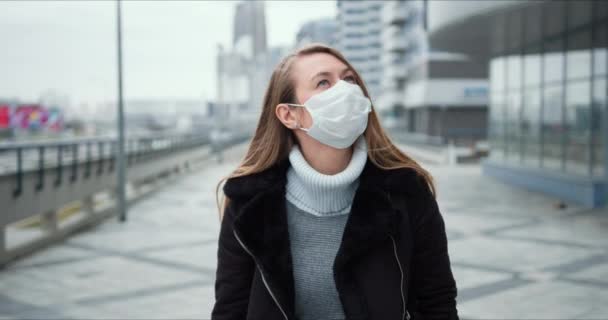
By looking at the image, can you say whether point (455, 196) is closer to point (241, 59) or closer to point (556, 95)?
point (556, 95)

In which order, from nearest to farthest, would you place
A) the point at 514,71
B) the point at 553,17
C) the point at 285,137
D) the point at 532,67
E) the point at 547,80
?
the point at 285,137
the point at 553,17
the point at 547,80
the point at 532,67
the point at 514,71

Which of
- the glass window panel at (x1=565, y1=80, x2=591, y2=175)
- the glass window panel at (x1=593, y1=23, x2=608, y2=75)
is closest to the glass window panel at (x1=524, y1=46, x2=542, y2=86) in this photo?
the glass window panel at (x1=565, y1=80, x2=591, y2=175)

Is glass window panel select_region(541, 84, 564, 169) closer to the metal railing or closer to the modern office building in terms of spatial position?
the modern office building

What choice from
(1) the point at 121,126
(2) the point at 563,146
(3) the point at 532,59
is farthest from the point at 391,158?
(3) the point at 532,59

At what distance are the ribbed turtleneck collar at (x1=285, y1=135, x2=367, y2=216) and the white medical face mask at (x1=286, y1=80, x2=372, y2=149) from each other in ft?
0.29

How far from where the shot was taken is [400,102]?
7100 cm

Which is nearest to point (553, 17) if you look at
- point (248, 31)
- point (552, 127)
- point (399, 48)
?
point (552, 127)

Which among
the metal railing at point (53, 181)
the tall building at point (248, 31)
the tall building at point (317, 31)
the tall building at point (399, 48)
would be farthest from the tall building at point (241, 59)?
the tall building at point (399, 48)

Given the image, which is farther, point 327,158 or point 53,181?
point 53,181

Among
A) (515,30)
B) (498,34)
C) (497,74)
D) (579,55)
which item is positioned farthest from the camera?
(497,74)

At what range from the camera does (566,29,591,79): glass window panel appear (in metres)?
16.0

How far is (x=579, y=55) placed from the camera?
16.5 meters

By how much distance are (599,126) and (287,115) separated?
14.8 metres

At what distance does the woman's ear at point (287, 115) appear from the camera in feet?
8.01
